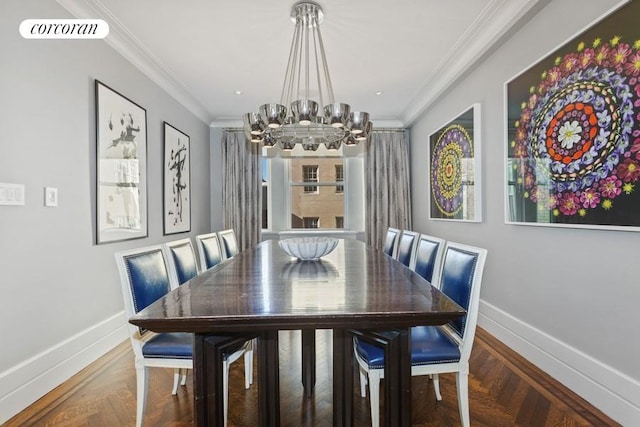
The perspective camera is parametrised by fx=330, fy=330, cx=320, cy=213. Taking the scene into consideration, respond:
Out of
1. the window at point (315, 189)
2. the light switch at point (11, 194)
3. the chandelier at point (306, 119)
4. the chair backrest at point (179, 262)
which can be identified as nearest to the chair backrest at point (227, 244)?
the chair backrest at point (179, 262)

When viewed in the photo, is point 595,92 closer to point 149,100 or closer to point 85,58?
point 85,58

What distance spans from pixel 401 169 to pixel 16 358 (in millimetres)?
4521

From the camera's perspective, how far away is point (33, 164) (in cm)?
190

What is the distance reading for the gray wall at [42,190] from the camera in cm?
176

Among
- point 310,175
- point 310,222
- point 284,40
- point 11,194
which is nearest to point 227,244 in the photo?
point 11,194

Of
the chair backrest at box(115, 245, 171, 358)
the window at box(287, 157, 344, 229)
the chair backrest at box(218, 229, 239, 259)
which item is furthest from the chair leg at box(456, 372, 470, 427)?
the window at box(287, 157, 344, 229)

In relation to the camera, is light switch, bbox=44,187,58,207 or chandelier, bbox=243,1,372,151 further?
chandelier, bbox=243,1,372,151

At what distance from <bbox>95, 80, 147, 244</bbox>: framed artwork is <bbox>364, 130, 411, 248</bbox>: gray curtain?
120 inches

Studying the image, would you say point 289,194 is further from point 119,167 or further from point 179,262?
point 179,262

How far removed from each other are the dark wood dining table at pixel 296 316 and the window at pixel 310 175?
11.8 feet

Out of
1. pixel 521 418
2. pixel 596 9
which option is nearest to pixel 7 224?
pixel 521 418

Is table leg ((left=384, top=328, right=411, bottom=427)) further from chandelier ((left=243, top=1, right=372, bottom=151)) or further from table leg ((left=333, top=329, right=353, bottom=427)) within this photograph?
chandelier ((left=243, top=1, right=372, bottom=151))

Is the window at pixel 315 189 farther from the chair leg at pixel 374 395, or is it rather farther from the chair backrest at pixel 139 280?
the chair leg at pixel 374 395

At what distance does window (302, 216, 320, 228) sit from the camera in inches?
209
